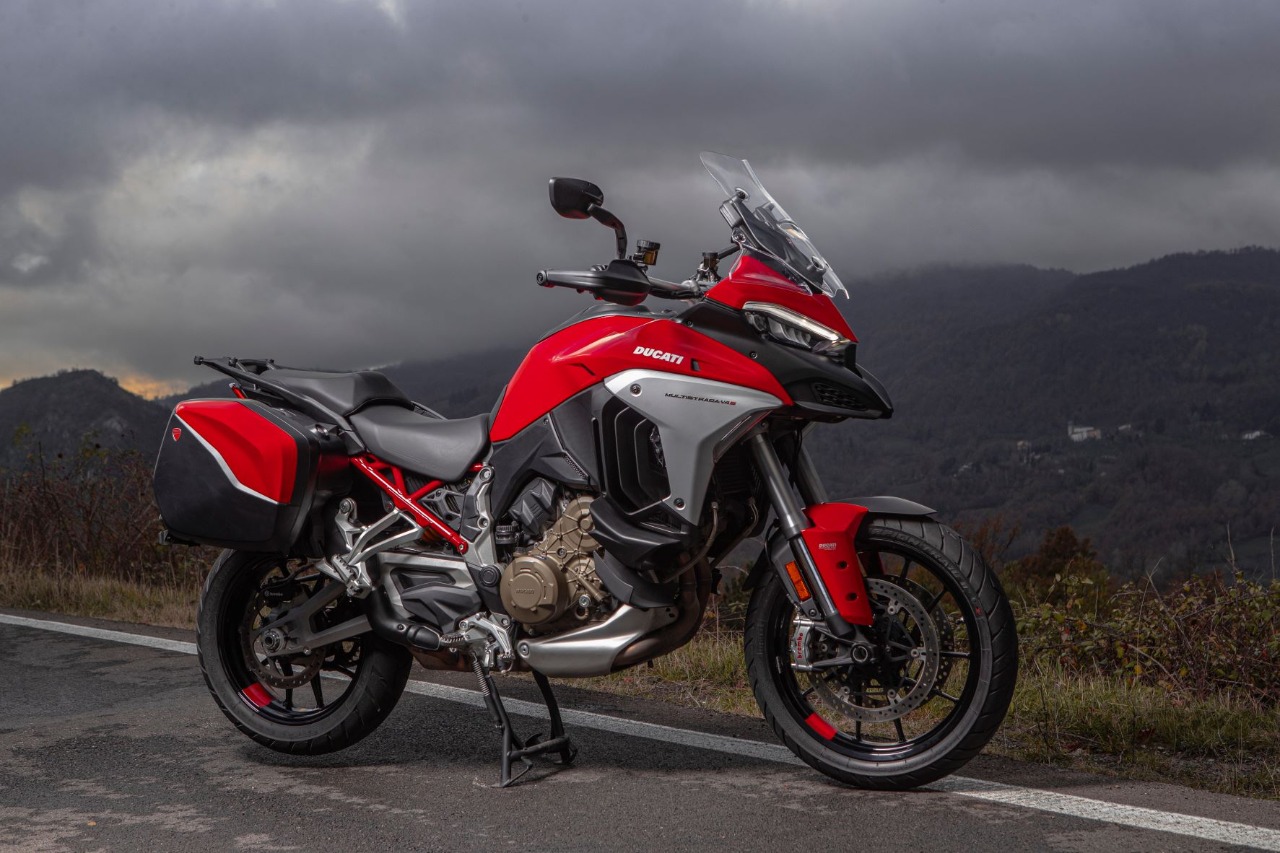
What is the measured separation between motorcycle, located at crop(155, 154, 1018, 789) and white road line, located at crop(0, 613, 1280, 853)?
21cm

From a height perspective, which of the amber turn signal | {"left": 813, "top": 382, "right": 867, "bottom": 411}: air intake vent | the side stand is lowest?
the side stand

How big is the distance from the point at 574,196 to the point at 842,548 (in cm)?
135

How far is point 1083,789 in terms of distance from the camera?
3955 mm

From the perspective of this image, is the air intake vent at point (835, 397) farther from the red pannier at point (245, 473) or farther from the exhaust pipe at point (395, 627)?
the red pannier at point (245, 473)

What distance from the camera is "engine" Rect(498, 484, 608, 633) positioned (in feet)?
13.0

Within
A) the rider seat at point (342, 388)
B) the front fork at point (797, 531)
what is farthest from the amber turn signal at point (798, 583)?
the rider seat at point (342, 388)

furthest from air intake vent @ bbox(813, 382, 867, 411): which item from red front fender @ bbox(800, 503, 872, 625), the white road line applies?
the white road line

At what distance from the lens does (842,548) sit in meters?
3.83

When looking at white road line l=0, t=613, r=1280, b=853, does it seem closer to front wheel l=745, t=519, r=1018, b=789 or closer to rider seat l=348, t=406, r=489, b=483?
front wheel l=745, t=519, r=1018, b=789

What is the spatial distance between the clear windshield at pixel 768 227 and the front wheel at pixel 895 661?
804 mm

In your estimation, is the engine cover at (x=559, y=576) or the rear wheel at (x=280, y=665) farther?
the rear wheel at (x=280, y=665)

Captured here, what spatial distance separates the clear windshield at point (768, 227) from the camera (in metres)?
3.92

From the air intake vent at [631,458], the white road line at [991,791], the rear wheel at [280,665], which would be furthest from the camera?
the rear wheel at [280,665]

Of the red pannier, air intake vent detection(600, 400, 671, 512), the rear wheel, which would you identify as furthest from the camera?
the rear wheel
